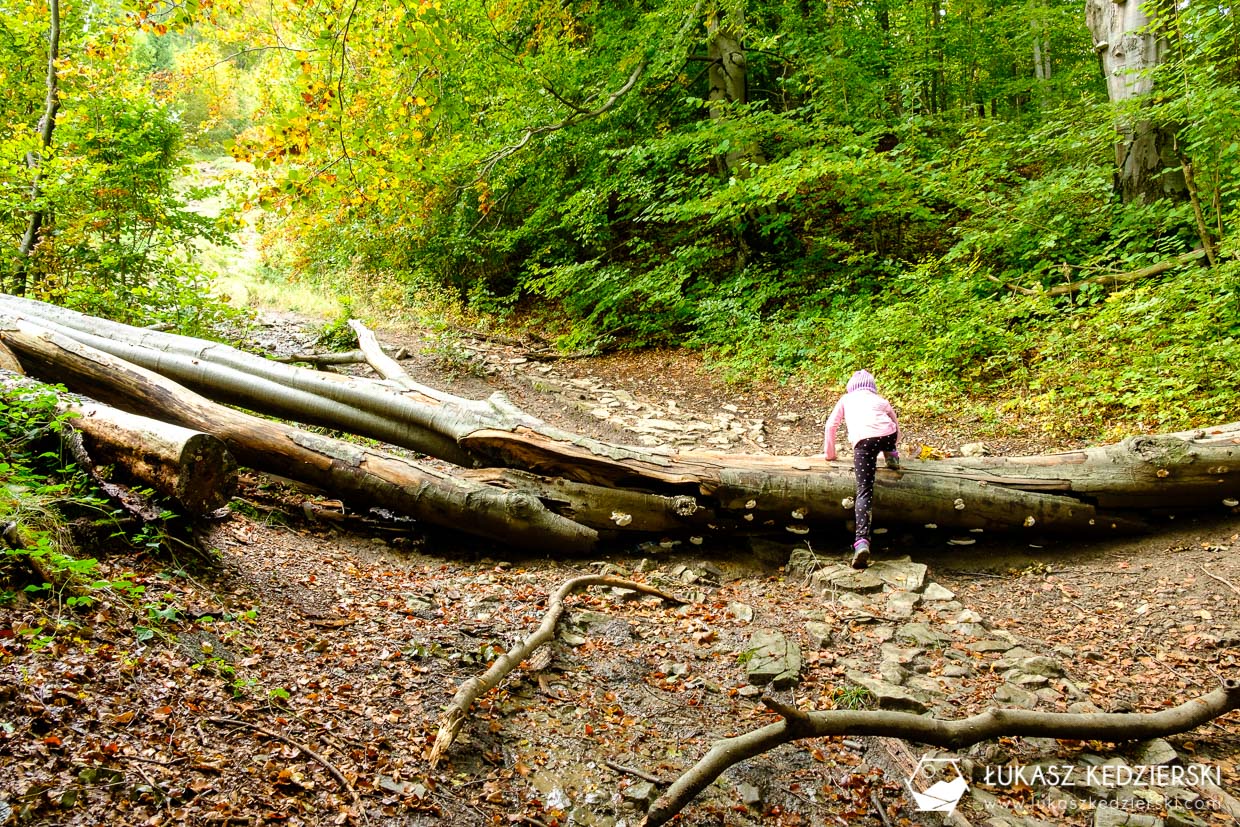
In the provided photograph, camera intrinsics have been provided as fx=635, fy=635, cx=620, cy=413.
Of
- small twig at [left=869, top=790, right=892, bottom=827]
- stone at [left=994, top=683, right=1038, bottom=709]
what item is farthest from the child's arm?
small twig at [left=869, top=790, right=892, bottom=827]

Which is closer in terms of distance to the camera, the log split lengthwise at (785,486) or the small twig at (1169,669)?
the small twig at (1169,669)

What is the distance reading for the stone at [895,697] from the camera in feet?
11.9

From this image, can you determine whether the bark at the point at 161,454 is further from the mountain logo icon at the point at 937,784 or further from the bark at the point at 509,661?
the mountain logo icon at the point at 937,784

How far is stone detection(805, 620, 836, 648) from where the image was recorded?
4.44 m

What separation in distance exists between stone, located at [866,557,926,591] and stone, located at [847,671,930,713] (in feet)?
4.90

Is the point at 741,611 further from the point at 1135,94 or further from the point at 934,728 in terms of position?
the point at 1135,94

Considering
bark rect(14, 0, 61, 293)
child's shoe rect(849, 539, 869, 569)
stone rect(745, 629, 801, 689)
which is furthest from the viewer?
bark rect(14, 0, 61, 293)

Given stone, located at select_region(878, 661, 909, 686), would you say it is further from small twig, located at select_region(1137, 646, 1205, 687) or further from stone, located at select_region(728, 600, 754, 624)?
small twig, located at select_region(1137, 646, 1205, 687)

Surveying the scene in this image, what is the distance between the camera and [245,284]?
64.4 feet

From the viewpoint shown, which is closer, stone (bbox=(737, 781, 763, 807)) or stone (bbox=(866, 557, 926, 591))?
stone (bbox=(737, 781, 763, 807))

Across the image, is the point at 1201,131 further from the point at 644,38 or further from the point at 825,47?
the point at 644,38

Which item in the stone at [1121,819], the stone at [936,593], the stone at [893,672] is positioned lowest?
the stone at [1121,819]

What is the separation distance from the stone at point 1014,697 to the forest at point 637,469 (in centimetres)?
2

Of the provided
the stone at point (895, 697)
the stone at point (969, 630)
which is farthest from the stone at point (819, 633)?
the stone at point (969, 630)
